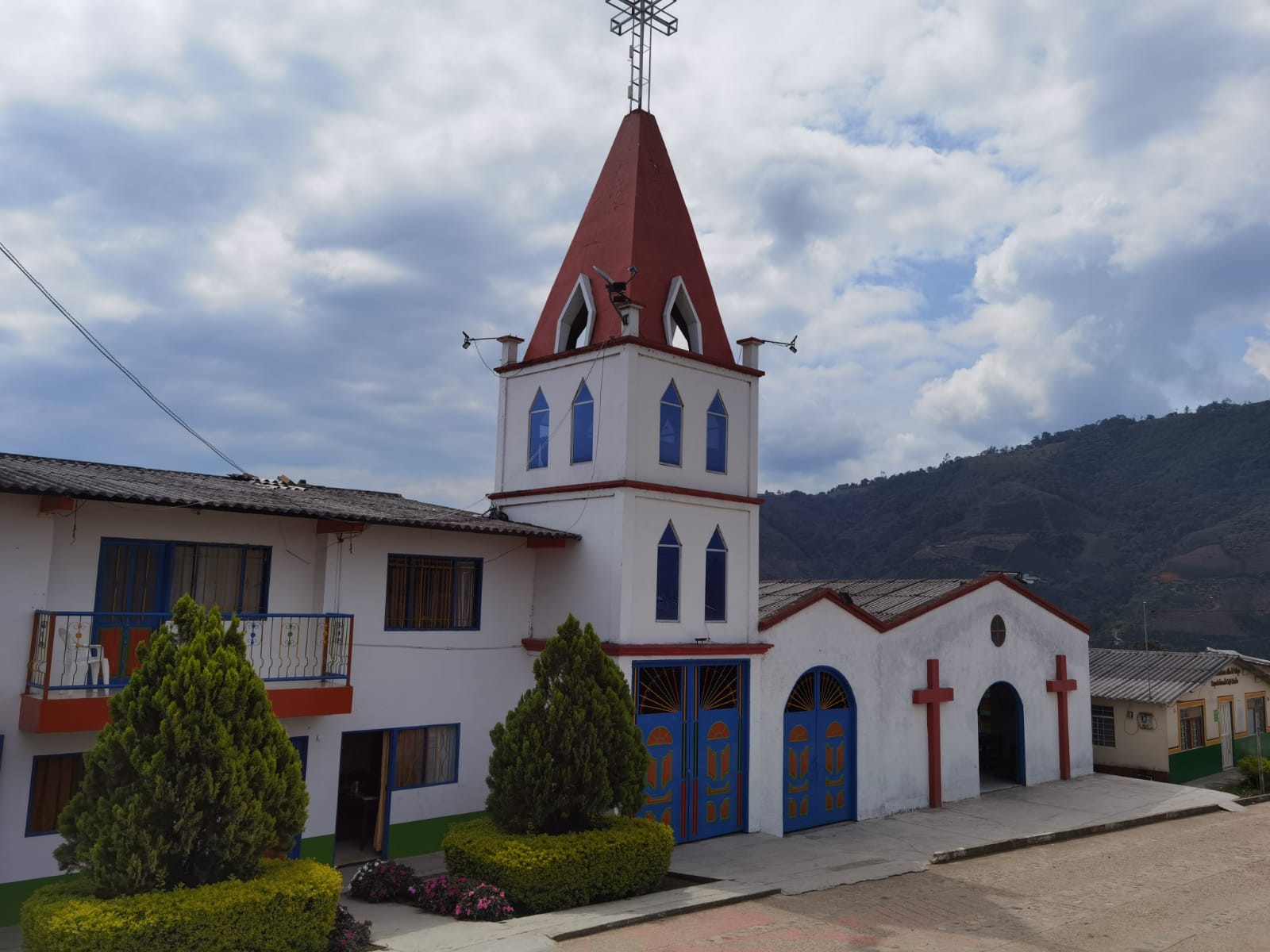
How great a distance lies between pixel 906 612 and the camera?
21266mm

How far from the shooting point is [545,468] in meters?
18.3

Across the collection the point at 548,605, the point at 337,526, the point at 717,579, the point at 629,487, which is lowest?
the point at 548,605

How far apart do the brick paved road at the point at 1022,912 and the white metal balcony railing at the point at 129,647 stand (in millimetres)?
5640

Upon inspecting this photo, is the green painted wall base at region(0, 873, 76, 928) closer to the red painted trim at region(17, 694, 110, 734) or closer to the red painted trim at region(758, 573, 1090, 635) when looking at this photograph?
the red painted trim at region(17, 694, 110, 734)

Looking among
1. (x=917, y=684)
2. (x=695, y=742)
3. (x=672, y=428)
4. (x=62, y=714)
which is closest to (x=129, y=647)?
(x=62, y=714)

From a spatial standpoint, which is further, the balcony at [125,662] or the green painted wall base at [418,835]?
the green painted wall base at [418,835]

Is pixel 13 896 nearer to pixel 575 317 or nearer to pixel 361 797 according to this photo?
pixel 361 797

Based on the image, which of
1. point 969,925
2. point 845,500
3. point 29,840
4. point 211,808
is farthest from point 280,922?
point 845,500

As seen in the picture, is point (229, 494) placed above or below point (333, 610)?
above

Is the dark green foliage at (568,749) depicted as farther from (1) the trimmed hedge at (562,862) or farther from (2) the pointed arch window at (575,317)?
(2) the pointed arch window at (575,317)

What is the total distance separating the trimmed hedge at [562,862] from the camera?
12.6 m

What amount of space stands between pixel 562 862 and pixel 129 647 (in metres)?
6.42

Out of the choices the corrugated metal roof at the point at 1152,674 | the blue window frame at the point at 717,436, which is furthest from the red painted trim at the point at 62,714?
the corrugated metal roof at the point at 1152,674

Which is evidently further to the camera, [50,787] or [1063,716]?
[1063,716]
